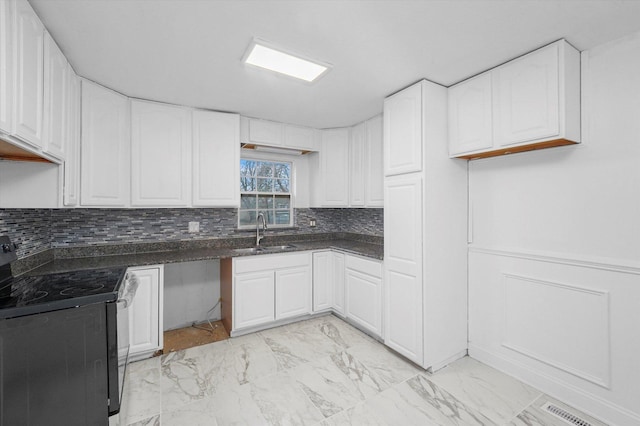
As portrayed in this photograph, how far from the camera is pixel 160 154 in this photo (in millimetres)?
2670

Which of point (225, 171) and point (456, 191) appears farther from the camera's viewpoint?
point (225, 171)

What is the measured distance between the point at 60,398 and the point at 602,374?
3030 millimetres

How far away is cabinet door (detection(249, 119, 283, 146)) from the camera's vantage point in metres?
3.15

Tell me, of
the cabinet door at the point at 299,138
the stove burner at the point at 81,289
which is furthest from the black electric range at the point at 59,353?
the cabinet door at the point at 299,138

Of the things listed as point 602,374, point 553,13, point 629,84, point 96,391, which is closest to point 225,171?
point 96,391

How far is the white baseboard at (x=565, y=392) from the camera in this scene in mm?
1677

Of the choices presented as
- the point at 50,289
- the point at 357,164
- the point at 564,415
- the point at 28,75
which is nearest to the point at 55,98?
the point at 28,75

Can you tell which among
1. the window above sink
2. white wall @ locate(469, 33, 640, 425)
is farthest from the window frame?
white wall @ locate(469, 33, 640, 425)

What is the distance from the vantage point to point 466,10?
146 centimetres

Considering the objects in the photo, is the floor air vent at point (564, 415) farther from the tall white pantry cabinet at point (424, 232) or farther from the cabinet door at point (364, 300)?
the cabinet door at point (364, 300)

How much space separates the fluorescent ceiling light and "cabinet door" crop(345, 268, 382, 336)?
6.35 feet

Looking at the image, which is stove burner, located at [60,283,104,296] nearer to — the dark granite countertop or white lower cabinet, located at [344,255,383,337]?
the dark granite countertop

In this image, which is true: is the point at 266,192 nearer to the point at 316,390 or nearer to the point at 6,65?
the point at 316,390

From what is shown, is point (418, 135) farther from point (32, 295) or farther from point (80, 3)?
point (32, 295)
